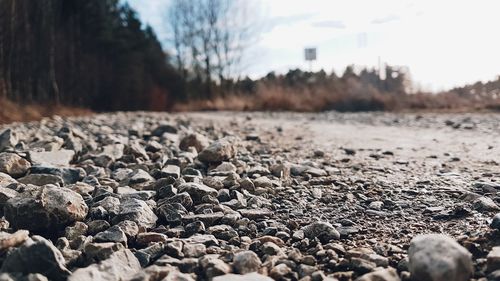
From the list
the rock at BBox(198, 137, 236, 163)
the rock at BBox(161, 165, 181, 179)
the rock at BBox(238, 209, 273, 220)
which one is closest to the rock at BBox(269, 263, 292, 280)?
the rock at BBox(238, 209, 273, 220)

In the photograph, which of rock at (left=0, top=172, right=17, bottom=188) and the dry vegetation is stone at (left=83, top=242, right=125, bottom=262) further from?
the dry vegetation

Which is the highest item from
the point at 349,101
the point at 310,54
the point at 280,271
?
the point at 310,54

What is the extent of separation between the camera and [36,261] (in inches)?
51.6

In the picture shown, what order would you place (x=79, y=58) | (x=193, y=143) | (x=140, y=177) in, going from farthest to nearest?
1. (x=79, y=58)
2. (x=193, y=143)
3. (x=140, y=177)

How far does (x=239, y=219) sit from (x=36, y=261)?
31.8 inches

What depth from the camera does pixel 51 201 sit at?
177 cm

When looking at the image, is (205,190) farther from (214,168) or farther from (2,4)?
(2,4)

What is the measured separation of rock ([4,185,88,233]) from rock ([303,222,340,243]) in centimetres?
90

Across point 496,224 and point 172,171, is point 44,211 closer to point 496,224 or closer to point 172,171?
point 172,171

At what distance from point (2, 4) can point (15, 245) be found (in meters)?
11.7

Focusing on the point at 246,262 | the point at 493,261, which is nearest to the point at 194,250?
the point at 246,262

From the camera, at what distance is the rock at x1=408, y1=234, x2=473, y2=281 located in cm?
122

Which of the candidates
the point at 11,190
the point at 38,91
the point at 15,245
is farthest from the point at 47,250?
the point at 38,91

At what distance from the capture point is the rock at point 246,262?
1.38 m
